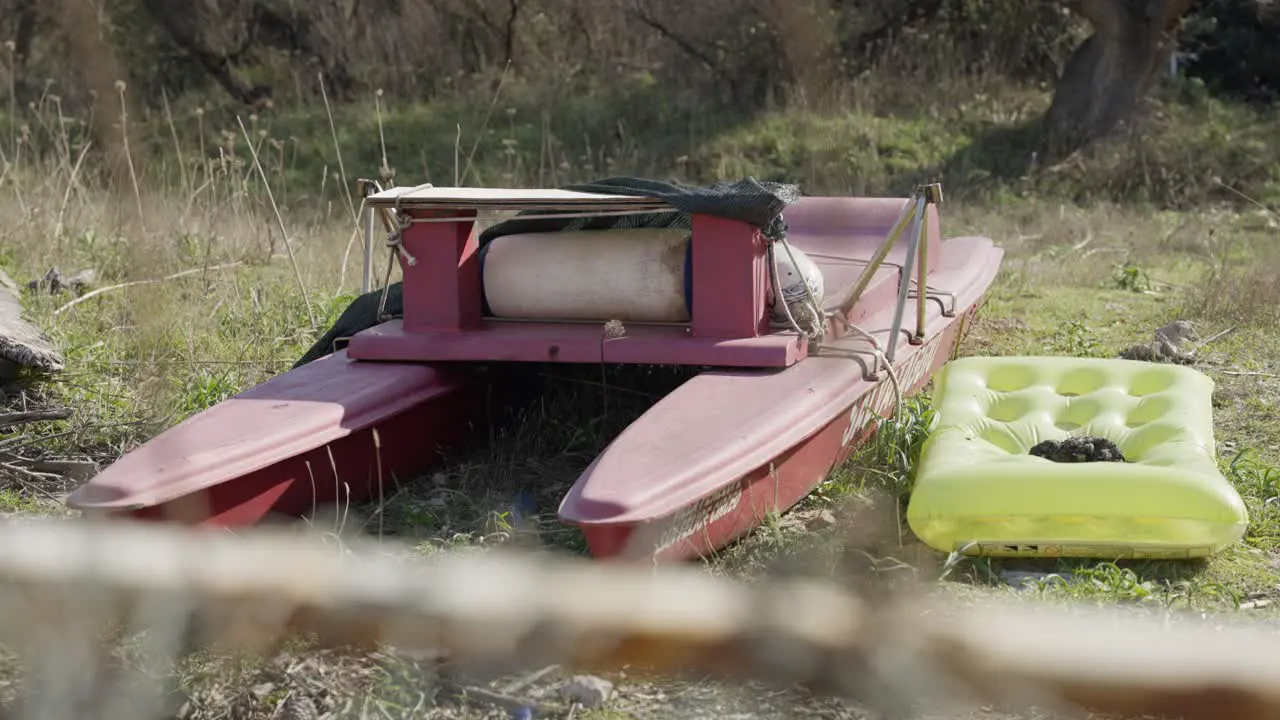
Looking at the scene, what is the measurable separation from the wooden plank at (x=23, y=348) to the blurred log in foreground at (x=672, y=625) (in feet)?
12.8

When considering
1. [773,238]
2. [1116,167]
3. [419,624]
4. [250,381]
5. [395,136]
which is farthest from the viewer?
[395,136]

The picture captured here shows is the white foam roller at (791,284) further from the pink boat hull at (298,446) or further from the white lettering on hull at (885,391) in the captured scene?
the pink boat hull at (298,446)

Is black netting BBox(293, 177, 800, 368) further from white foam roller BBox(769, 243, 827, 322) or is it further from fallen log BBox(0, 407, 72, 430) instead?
fallen log BBox(0, 407, 72, 430)

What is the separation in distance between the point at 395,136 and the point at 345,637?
1106 cm

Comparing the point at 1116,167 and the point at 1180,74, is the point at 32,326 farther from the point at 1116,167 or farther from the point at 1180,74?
the point at 1180,74

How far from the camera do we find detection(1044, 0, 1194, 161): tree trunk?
33.7 ft

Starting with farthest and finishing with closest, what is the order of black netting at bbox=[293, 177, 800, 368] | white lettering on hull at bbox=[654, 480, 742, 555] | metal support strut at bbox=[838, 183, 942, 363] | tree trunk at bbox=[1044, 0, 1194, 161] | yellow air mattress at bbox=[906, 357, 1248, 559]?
tree trunk at bbox=[1044, 0, 1194, 161] → metal support strut at bbox=[838, 183, 942, 363] → black netting at bbox=[293, 177, 800, 368] → yellow air mattress at bbox=[906, 357, 1248, 559] → white lettering on hull at bbox=[654, 480, 742, 555]

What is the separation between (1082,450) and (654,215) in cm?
135

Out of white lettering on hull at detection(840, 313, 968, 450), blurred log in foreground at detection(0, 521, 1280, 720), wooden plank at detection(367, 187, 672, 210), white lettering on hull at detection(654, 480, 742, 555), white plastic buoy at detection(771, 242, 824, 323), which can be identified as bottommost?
white lettering on hull at detection(840, 313, 968, 450)

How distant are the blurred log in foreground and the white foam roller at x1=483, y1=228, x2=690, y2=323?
3.03 metres

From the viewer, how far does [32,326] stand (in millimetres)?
Answer: 5270

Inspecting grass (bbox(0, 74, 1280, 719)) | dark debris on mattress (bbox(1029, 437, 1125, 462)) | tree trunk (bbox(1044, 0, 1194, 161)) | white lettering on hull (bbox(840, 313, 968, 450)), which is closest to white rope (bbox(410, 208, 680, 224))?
grass (bbox(0, 74, 1280, 719))

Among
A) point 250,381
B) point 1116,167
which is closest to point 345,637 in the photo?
point 250,381

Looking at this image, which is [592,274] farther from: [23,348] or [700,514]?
[23,348]
